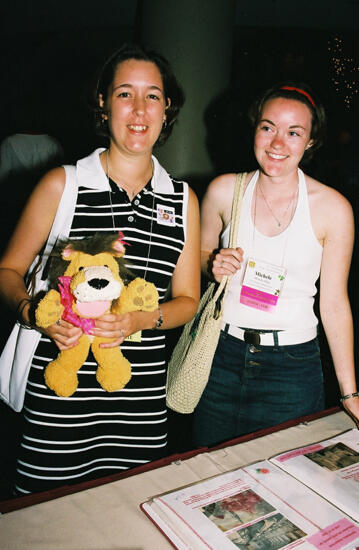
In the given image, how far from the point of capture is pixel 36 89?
29.7ft

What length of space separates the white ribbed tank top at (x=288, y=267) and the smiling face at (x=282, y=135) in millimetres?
131

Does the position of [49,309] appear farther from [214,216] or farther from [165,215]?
[214,216]

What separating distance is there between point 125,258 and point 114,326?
34 centimetres

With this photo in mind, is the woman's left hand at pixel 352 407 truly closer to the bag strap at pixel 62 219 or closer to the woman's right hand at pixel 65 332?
the woman's right hand at pixel 65 332

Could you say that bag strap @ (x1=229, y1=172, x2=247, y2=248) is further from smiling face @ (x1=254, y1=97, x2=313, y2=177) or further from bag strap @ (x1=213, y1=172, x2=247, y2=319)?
smiling face @ (x1=254, y1=97, x2=313, y2=177)

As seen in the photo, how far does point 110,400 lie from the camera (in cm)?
141

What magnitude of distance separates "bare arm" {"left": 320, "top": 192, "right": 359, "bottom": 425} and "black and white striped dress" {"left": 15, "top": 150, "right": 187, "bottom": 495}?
56cm

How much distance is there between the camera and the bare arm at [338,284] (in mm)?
1577

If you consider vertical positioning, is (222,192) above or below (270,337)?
above

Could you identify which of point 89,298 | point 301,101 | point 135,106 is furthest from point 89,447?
point 301,101

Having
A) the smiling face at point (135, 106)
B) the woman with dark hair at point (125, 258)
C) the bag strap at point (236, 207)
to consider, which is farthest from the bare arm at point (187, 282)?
the smiling face at point (135, 106)

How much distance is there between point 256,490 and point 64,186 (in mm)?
1032

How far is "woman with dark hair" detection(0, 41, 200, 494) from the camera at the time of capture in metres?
1.36

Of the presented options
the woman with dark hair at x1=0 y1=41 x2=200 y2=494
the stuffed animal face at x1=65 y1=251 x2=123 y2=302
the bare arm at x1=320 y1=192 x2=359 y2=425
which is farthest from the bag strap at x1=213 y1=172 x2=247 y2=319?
the stuffed animal face at x1=65 y1=251 x2=123 y2=302
